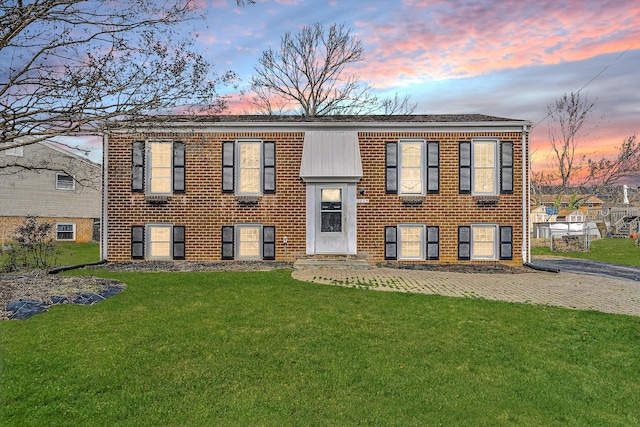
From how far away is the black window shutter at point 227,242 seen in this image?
16.7 m

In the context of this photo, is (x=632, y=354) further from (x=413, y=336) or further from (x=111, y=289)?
(x=111, y=289)

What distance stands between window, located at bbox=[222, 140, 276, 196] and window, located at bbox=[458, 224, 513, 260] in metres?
7.65

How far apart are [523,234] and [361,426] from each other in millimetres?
14826

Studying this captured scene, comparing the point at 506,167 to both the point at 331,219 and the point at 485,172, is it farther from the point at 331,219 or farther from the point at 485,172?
the point at 331,219

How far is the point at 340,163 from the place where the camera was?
16.6 metres

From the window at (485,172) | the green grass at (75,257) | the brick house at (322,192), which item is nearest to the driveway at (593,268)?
the brick house at (322,192)

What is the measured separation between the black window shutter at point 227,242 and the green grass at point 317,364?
7.33m

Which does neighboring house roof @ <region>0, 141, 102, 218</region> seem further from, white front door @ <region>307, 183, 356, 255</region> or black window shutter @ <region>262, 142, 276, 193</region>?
white front door @ <region>307, 183, 356, 255</region>

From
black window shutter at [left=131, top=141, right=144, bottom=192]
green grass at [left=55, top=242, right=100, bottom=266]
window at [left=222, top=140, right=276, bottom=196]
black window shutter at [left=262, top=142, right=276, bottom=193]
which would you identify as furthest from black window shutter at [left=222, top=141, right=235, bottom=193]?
green grass at [left=55, top=242, right=100, bottom=266]

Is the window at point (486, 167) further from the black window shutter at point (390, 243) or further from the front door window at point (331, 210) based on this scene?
the front door window at point (331, 210)

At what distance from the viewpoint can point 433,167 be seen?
16.9 metres

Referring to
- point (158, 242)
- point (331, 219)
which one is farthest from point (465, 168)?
point (158, 242)

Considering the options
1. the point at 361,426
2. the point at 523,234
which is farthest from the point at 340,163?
the point at 361,426

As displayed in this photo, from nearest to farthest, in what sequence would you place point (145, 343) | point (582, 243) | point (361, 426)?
point (361, 426) → point (145, 343) → point (582, 243)
